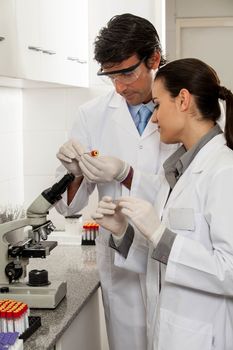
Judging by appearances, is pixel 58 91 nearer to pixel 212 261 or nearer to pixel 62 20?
pixel 62 20

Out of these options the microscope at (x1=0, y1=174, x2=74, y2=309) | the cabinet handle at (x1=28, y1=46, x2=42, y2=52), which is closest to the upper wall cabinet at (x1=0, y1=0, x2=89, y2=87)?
the cabinet handle at (x1=28, y1=46, x2=42, y2=52)

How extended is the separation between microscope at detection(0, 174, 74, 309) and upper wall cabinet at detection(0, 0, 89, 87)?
1.38 ft

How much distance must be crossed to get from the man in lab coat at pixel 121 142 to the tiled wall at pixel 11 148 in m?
0.72

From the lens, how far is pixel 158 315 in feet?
5.97

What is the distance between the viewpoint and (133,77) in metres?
2.07

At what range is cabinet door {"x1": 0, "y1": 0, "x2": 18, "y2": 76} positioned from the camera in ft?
6.38

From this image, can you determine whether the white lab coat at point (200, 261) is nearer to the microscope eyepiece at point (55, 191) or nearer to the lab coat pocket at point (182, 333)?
the lab coat pocket at point (182, 333)

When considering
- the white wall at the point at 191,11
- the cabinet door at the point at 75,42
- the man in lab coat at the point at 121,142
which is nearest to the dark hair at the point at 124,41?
the man in lab coat at the point at 121,142

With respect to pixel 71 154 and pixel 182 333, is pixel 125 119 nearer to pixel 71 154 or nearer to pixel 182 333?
pixel 71 154

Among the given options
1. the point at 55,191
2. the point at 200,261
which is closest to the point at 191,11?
the point at 55,191

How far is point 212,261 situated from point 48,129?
1.76 meters

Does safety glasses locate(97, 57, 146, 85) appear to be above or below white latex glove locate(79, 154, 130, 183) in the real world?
above

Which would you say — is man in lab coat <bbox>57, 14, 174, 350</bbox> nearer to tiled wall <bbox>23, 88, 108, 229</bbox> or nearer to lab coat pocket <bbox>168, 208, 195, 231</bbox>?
lab coat pocket <bbox>168, 208, 195, 231</bbox>

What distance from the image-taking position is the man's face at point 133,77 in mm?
2049
